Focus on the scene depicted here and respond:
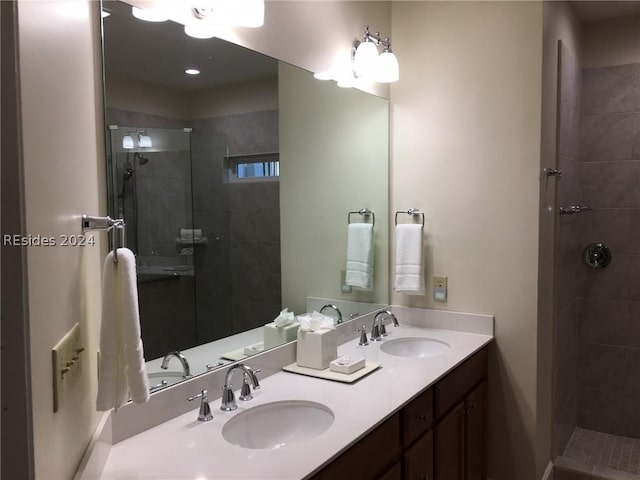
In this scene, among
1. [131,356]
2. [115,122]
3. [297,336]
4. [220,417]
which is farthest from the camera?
[297,336]

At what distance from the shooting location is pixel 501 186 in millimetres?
2408

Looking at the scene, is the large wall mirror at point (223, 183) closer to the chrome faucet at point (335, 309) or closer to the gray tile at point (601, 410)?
the chrome faucet at point (335, 309)

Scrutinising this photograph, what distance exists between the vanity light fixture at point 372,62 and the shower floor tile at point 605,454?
7.45 feet

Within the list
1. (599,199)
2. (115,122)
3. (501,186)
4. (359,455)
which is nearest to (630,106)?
(599,199)

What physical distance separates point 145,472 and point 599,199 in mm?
3026

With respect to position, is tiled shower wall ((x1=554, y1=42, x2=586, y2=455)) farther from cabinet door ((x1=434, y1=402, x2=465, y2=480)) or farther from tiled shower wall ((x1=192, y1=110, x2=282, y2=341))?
tiled shower wall ((x1=192, y1=110, x2=282, y2=341))

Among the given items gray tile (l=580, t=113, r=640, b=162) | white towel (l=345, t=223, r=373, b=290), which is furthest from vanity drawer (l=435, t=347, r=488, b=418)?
gray tile (l=580, t=113, r=640, b=162)

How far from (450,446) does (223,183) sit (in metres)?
1.36

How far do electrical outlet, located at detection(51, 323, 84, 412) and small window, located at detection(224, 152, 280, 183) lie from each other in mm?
888

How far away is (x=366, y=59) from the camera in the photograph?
2381mm

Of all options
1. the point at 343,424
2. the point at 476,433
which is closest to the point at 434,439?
the point at 476,433

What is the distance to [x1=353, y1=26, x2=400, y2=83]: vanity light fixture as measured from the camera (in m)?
2.38

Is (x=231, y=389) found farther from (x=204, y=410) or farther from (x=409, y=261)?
(x=409, y=261)

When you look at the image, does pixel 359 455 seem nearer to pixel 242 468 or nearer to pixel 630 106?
pixel 242 468
